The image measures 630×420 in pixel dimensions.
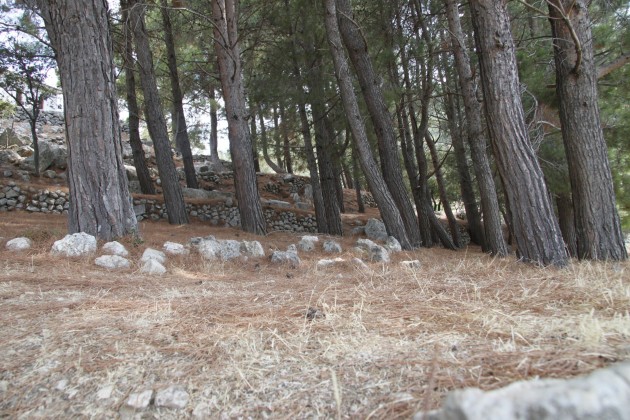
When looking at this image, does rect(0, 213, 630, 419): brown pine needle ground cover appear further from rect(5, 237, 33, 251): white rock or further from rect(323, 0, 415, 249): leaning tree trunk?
rect(323, 0, 415, 249): leaning tree trunk

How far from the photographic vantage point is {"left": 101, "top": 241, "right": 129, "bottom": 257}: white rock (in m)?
4.18

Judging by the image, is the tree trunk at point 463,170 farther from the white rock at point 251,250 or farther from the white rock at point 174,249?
the white rock at point 174,249

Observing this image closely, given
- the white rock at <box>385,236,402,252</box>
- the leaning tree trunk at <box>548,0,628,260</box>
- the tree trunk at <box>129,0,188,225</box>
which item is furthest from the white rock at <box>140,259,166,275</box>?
the tree trunk at <box>129,0,188,225</box>

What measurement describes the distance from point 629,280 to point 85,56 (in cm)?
540

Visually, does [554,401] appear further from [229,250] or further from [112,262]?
[229,250]

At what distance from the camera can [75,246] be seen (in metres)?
4.07

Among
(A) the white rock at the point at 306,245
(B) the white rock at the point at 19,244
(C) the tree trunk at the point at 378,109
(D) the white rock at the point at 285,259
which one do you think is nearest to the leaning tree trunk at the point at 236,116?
(A) the white rock at the point at 306,245

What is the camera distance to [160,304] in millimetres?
2332

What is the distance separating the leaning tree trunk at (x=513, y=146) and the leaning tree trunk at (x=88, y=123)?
4053mm

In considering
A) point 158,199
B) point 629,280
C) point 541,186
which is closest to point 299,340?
point 629,280

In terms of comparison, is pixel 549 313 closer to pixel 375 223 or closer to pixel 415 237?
pixel 415 237

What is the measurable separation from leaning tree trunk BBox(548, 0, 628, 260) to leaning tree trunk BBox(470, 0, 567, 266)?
0.89m

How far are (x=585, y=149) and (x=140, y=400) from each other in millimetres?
4690

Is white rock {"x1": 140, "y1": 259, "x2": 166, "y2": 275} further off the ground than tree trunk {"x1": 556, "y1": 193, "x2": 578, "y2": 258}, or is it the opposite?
white rock {"x1": 140, "y1": 259, "x2": 166, "y2": 275}
